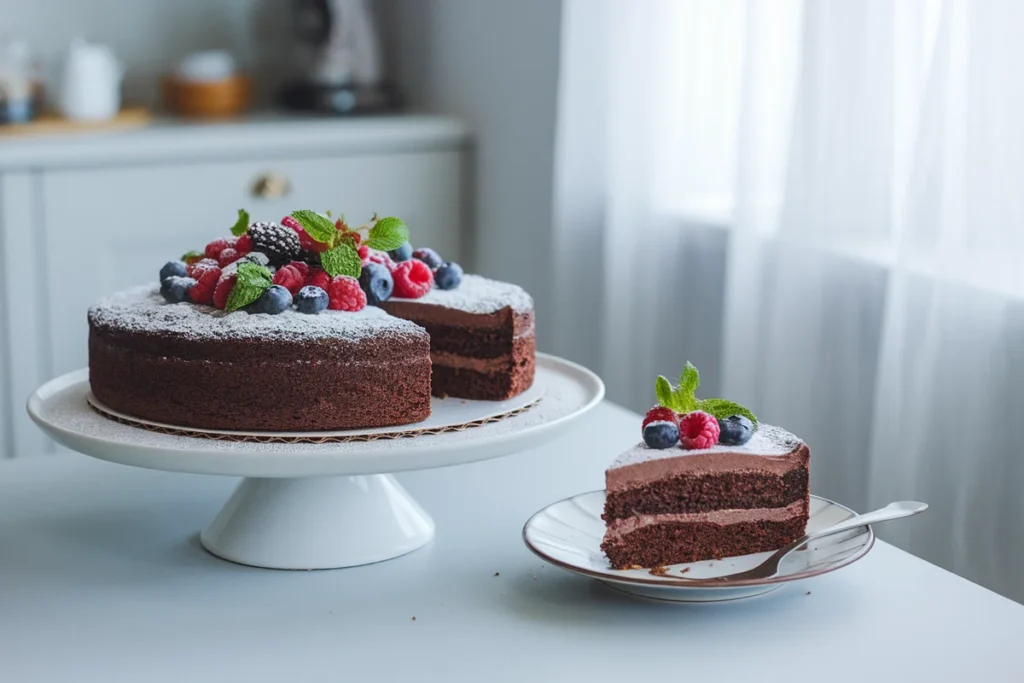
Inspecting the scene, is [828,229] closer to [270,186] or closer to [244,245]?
[244,245]

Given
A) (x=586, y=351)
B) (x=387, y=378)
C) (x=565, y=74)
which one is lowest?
(x=586, y=351)

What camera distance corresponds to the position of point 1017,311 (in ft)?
5.12

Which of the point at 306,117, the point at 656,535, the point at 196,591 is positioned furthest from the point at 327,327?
the point at 306,117

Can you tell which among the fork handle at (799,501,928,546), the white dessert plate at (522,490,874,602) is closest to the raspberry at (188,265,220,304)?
the white dessert plate at (522,490,874,602)

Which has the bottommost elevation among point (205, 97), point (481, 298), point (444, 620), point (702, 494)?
point (444, 620)

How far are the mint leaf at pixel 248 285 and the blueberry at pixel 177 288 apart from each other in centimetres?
10

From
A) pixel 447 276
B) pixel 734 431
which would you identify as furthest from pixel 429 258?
pixel 734 431

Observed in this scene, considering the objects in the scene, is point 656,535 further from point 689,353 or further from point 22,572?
point 689,353

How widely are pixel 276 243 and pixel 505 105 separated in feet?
4.88

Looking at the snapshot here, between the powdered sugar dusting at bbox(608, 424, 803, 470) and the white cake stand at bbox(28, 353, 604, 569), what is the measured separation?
0.11 m

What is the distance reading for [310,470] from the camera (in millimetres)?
1118

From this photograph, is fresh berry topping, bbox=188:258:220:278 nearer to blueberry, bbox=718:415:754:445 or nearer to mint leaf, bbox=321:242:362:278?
mint leaf, bbox=321:242:362:278

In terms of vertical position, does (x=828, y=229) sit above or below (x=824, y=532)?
above

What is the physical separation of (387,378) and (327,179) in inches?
63.6
